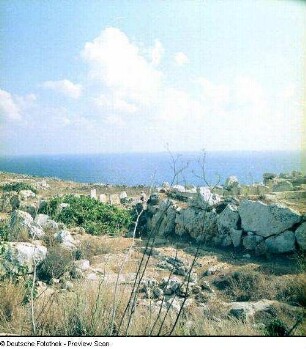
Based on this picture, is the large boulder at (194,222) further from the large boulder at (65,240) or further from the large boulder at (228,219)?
the large boulder at (65,240)

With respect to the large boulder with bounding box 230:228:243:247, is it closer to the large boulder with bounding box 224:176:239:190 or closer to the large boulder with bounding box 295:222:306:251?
the large boulder with bounding box 295:222:306:251

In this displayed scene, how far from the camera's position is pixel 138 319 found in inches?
182

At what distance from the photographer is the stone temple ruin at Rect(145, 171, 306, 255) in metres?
11.0

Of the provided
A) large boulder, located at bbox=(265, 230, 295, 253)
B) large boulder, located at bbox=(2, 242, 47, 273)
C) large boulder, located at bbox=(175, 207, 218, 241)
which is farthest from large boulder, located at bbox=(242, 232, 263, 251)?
large boulder, located at bbox=(2, 242, 47, 273)

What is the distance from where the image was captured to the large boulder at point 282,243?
1085 cm

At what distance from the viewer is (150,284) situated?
8281mm

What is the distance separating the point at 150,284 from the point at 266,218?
15.3ft

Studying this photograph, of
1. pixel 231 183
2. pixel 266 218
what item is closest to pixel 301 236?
pixel 266 218

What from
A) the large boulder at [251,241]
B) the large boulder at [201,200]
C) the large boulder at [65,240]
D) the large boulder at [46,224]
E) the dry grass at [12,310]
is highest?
the large boulder at [201,200]

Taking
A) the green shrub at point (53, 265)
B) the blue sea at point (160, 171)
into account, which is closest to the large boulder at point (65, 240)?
the green shrub at point (53, 265)

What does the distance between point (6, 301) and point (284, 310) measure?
4771mm

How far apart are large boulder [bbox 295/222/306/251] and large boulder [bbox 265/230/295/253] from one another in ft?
0.43

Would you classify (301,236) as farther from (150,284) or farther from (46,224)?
(46,224)

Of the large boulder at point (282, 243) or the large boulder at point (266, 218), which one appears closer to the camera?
the large boulder at point (282, 243)
